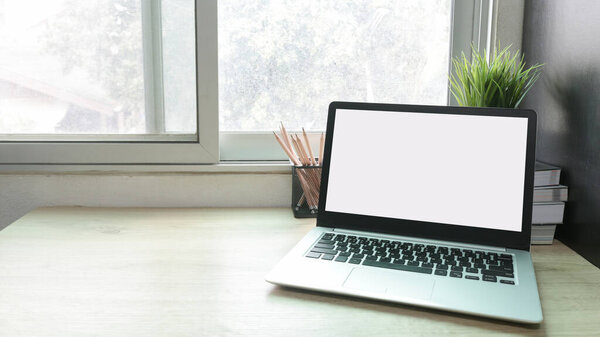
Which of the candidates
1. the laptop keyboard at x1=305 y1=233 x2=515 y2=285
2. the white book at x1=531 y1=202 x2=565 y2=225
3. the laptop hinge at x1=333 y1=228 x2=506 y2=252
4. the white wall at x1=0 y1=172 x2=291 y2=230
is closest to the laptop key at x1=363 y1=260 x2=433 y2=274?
the laptop keyboard at x1=305 y1=233 x2=515 y2=285

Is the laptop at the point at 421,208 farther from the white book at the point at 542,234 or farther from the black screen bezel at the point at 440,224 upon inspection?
the white book at the point at 542,234

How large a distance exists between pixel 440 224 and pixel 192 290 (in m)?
0.41

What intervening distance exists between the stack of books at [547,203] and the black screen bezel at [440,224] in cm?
11

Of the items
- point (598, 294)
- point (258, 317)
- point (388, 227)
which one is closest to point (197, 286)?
point (258, 317)

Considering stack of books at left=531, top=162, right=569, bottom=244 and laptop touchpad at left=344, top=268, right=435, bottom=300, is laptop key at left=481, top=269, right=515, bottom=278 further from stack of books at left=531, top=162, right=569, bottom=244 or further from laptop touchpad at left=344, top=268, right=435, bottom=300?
stack of books at left=531, top=162, right=569, bottom=244

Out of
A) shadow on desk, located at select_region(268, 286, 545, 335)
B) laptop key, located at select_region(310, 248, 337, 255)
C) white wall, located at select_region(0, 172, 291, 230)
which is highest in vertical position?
white wall, located at select_region(0, 172, 291, 230)

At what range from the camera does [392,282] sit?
2.32 ft

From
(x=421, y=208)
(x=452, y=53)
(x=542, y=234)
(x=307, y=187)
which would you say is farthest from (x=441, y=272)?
(x=452, y=53)

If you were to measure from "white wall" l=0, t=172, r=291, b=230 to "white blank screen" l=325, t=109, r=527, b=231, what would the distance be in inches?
10.9

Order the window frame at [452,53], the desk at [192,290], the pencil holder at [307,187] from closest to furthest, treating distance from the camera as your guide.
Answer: the desk at [192,290]
the pencil holder at [307,187]
the window frame at [452,53]

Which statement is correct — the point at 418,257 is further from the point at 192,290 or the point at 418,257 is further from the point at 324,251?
the point at 192,290

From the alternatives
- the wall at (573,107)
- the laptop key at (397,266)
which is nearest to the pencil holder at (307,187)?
the laptop key at (397,266)

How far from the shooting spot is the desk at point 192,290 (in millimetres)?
620

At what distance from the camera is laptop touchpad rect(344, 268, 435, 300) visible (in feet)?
2.24
